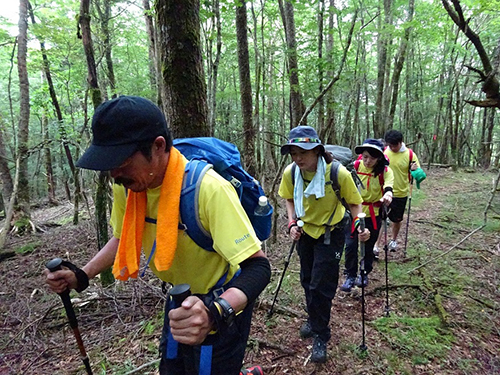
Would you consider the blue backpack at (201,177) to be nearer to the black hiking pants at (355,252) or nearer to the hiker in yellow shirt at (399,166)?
the black hiking pants at (355,252)

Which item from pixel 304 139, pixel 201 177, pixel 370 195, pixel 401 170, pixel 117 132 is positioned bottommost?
pixel 370 195

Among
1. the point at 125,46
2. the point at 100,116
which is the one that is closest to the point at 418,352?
the point at 100,116

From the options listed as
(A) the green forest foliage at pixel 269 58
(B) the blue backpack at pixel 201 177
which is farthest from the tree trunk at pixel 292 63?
(B) the blue backpack at pixel 201 177

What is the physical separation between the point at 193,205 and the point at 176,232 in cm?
17

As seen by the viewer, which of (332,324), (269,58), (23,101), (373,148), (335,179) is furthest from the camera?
(269,58)

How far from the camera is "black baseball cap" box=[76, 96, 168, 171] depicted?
1.47m

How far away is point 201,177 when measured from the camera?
163cm

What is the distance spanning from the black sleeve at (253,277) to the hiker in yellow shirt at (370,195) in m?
4.02

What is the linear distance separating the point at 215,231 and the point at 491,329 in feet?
15.6

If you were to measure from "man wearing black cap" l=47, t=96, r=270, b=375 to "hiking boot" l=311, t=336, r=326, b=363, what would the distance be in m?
2.00

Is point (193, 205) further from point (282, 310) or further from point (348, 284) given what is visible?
point (348, 284)

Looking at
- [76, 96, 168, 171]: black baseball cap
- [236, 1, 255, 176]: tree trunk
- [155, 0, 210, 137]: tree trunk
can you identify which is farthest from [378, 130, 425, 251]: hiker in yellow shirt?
[76, 96, 168, 171]: black baseball cap

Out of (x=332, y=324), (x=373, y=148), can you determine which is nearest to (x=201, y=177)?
(x=332, y=324)

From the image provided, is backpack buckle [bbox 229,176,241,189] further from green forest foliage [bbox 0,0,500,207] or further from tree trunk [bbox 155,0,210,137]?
green forest foliage [bbox 0,0,500,207]
